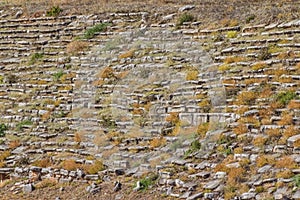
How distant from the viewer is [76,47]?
21062mm

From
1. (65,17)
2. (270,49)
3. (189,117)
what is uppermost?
(65,17)

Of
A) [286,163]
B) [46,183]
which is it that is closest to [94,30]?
[46,183]

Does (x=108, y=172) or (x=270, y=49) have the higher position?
(x=270, y=49)

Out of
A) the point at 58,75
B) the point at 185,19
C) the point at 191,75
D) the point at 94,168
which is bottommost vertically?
the point at 94,168

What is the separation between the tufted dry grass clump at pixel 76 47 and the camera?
21.0m

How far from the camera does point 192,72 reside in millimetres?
16938

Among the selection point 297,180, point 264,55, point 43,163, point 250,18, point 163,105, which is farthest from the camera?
point 250,18

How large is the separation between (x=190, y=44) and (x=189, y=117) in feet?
12.8

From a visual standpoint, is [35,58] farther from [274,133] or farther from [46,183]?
[274,133]

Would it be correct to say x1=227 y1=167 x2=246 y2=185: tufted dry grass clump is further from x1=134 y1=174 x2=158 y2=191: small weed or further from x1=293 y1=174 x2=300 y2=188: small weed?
x1=134 y1=174 x2=158 y2=191: small weed

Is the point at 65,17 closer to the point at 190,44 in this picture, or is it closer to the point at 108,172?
the point at 190,44

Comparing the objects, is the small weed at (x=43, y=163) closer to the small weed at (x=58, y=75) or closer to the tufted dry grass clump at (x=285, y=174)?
the small weed at (x=58, y=75)

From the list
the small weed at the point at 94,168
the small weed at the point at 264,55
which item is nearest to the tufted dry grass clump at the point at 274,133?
the small weed at the point at 264,55

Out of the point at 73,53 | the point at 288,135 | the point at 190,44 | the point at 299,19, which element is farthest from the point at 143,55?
the point at 288,135
